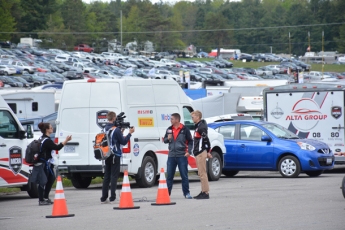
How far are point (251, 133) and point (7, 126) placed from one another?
24.9 feet

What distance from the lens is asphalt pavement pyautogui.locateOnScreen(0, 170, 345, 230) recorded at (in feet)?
34.6

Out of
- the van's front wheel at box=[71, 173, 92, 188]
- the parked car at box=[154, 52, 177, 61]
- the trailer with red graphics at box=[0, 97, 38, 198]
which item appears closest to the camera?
the trailer with red graphics at box=[0, 97, 38, 198]

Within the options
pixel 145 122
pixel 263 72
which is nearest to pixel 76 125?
pixel 145 122

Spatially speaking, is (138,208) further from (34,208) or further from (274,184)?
(274,184)

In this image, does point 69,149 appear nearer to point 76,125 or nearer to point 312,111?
point 76,125

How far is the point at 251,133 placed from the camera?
20.4 meters

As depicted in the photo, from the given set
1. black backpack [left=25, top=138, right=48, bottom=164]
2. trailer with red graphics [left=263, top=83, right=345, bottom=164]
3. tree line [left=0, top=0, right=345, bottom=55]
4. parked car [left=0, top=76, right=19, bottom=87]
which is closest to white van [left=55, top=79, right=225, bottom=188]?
black backpack [left=25, top=138, right=48, bottom=164]

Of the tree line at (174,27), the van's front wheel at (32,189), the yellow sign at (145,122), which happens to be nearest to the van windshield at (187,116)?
the yellow sign at (145,122)

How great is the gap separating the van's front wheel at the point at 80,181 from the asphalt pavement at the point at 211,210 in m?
Result: 0.31

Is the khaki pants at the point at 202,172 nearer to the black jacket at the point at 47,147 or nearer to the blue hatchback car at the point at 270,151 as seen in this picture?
the black jacket at the point at 47,147

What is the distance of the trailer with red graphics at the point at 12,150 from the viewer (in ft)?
49.1

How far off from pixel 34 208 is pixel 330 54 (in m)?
123

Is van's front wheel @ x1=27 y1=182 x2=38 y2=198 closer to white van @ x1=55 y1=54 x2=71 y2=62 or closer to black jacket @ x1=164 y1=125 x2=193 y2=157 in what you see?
black jacket @ x1=164 y1=125 x2=193 y2=157

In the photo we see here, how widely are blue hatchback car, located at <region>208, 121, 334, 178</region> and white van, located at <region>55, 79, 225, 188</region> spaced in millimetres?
3365
